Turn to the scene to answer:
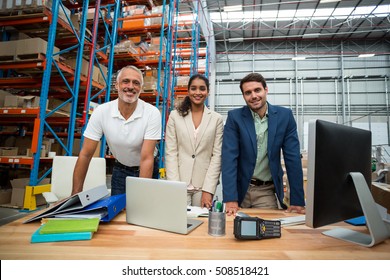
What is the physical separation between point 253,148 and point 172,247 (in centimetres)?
105

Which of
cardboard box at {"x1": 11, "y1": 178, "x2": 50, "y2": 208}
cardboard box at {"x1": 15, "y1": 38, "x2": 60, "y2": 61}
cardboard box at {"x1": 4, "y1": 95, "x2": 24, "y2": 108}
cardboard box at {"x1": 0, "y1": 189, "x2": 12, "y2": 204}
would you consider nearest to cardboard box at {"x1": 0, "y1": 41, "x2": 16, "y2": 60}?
cardboard box at {"x1": 15, "y1": 38, "x2": 60, "y2": 61}

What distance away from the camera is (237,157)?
1760 mm

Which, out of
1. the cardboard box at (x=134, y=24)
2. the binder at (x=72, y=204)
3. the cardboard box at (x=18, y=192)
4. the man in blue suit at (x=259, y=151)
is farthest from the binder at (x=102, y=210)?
the cardboard box at (x=134, y=24)

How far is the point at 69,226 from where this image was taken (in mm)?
975

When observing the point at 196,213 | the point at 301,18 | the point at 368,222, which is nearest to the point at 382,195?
the point at 368,222

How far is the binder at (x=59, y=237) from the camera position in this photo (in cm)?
90

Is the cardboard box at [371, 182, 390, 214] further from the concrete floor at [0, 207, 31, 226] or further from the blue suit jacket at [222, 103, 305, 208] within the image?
the concrete floor at [0, 207, 31, 226]

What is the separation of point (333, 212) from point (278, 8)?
42.4 ft

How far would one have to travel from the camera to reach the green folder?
92 centimetres

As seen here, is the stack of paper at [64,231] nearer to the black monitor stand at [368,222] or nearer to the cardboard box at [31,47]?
the black monitor stand at [368,222]

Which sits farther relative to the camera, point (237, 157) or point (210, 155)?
point (210, 155)

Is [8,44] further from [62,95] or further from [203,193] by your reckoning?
[203,193]

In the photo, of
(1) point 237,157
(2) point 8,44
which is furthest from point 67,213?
(2) point 8,44

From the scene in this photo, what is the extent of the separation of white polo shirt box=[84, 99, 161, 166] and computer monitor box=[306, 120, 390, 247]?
46.7 inches
